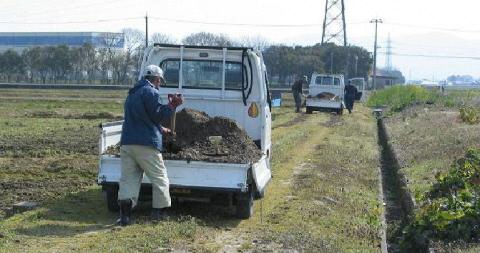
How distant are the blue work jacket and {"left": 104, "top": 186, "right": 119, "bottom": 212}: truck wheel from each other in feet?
3.01

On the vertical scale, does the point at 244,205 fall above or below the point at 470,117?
below

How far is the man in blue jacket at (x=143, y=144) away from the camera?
8.05m

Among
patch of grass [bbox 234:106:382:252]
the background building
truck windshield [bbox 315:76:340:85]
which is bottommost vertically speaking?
patch of grass [bbox 234:106:382:252]

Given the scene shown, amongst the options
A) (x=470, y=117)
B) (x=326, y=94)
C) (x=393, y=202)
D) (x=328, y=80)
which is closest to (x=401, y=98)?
(x=328, y=80)

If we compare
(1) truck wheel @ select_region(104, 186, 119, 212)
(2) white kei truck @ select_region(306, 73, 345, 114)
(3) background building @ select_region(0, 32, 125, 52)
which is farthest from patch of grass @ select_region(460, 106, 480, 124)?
(3) background building @ select_region(0, 32, 125, 52)

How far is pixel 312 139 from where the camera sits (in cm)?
2039

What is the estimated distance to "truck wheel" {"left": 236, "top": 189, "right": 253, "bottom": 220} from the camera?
8828 mm

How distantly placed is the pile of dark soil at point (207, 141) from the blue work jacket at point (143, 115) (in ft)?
2.71

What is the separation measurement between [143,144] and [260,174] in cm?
199

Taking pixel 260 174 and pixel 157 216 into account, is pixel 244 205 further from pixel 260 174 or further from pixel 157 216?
pixel 157 216

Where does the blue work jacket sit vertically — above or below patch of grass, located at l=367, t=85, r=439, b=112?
above

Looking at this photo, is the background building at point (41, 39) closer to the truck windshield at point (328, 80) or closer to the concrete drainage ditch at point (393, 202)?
the truck windshield at point (328, 80)

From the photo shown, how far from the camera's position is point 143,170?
27.3 ft

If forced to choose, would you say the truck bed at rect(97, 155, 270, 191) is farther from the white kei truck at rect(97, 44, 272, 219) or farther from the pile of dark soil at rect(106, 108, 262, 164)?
the white kei truck at rect(97, 44, 272, 219)
